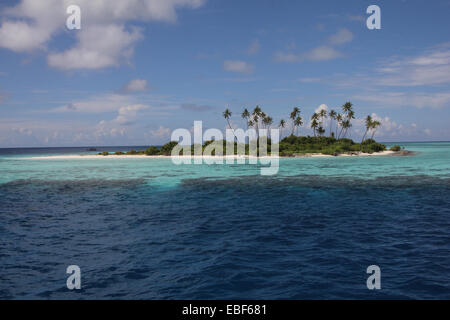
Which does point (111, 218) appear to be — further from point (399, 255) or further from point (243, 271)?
point (399, 255)

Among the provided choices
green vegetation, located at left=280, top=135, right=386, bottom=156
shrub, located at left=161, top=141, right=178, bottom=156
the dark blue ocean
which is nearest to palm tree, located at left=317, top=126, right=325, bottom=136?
green vegetation, located at left=280, top=135, right=386, bottom=156

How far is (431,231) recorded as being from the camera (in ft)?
47.2

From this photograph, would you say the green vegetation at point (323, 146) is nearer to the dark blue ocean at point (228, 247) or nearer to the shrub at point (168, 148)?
the shrub at point (168, 148)

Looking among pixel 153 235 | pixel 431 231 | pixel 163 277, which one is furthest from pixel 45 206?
pixel 431 231

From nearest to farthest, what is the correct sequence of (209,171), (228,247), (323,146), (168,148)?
1. (228,247)
2. (209,171)
3. (168,148)
4. (323,146)

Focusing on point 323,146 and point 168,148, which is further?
point 323,146

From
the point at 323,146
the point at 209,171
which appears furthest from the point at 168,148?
the point at 209,171

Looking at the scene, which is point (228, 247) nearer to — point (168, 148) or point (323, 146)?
point (168, 148)

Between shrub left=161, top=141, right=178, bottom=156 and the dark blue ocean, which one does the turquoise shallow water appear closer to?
the dark blue ocean

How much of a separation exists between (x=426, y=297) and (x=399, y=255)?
3205 millimetres

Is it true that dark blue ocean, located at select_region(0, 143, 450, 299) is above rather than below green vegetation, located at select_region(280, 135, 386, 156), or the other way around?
below

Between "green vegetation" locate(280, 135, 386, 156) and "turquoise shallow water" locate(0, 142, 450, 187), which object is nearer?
"turquoise shallow water" locate(0, 142, 450, 187)

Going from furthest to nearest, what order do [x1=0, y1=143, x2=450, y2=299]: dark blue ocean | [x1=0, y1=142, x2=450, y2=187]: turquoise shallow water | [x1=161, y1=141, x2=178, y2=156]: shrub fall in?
[x1=161, y1=141, x2=178, y2=156]: shrub, [x1=0, y1=142, x2=450, y2=187]: turquoise shallow water, [x1=0, y1=143, x2=450, y2=299]: dark blue ocean

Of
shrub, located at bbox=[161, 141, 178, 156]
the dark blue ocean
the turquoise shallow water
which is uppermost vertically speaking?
shrub, located at bbox=[161, 141, 178, 156]
